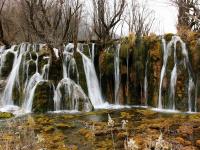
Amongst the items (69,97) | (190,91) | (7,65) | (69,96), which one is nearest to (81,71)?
(69,96)

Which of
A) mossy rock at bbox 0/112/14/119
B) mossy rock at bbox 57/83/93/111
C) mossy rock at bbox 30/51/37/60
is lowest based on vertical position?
mossy rock at bbox 0/112/14/119

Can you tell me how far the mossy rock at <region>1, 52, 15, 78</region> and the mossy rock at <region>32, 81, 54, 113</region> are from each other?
4198 mm

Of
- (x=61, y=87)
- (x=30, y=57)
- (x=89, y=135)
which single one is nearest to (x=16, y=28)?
(x=30, y=57)

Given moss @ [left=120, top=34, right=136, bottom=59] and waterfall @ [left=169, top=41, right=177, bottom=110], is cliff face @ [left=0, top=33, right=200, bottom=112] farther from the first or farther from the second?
waterfall @ [left=169, top=41, right=177, bottom=110]

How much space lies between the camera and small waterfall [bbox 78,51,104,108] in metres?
23.3

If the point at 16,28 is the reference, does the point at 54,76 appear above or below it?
below

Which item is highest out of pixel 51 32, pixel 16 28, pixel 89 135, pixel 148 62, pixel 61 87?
pixel 16 28

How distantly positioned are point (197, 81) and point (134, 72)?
12.7ft

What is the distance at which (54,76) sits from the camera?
23.3 meters

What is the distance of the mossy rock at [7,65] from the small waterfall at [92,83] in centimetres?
458

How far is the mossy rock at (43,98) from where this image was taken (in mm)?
20320

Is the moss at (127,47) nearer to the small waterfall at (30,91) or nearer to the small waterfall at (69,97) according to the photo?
the small waterfall at (69,97)

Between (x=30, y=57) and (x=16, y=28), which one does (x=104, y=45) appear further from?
(x=16, y=28)

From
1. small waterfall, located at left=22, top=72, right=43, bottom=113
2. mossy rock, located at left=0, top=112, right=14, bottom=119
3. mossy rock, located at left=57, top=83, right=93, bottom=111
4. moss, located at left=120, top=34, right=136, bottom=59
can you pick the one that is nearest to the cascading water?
moss, located at left=120, top=34, right=136, bottom=59
